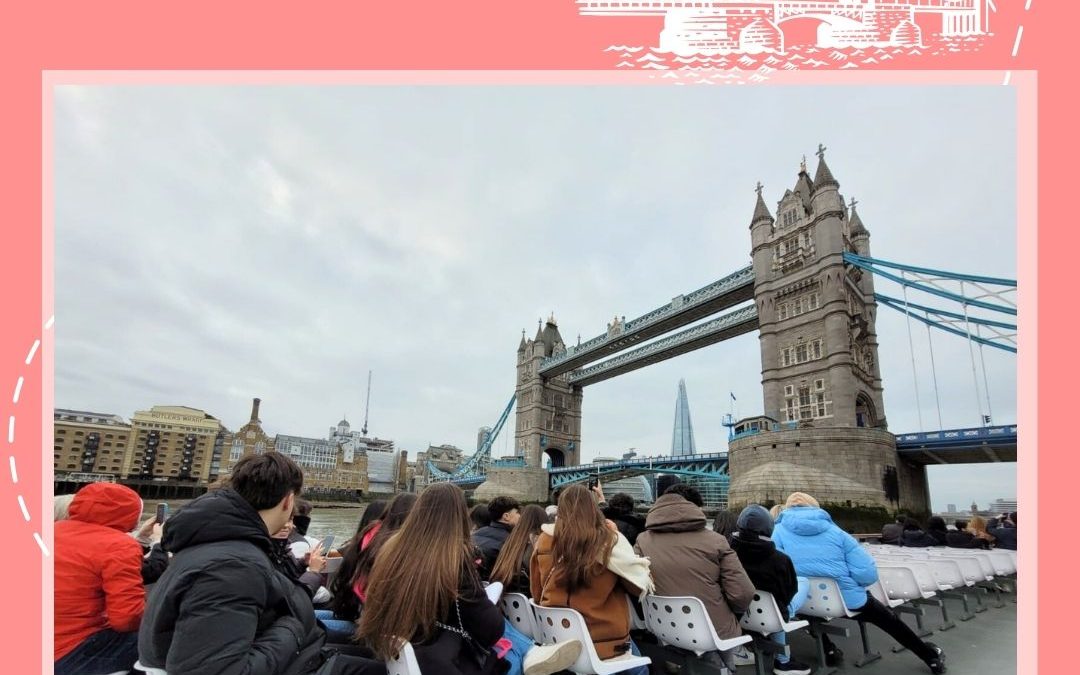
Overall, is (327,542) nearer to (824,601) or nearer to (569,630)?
(569,630)

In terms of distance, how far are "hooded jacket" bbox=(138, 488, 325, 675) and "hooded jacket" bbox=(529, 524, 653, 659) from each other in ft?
4.38

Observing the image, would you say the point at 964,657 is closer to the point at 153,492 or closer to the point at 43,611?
the point at 43,611

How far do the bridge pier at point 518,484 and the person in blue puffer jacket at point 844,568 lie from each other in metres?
41.0

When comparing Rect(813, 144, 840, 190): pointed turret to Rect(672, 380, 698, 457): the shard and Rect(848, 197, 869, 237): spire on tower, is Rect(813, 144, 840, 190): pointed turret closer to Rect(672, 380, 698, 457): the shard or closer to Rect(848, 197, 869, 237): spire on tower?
Rect(848, 197, 869, 237): spire on tower

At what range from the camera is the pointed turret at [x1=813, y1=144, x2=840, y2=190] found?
24.2m

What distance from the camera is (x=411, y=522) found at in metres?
2.19

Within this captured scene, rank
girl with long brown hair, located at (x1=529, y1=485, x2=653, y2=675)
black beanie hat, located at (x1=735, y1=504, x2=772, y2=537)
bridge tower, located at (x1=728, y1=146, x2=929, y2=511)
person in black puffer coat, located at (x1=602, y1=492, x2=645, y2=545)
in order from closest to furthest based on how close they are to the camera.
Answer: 1. girl with long brown hair, located at (x1=529, y1=485, x2=653, y2=675)
2. black beanie hat, located at (x1=735, y1=504, x2=772, y2=537)
3. person in black puffer coat, located at (x1=602, y1=492, x2=645, y2=545)
4. bridge tower, located at (x1=728, y1=146, x2=929, y2=511)

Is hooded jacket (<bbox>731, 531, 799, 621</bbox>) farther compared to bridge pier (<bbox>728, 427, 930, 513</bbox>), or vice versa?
bridge pier (<bbox>728, 427, 930, 513</bbox>)

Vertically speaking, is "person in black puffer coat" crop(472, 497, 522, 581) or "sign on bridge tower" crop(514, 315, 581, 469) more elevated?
"person in black puffer coat" crop(472, 497, 522, 581)

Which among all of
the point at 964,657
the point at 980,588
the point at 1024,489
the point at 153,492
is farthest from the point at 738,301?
the point at 153,492

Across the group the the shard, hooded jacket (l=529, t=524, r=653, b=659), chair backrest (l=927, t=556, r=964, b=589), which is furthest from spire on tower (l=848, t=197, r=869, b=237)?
the the shard

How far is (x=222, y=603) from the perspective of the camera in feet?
4.90

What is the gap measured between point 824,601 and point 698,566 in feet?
4.63

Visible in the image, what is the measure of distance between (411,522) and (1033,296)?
285 cm
